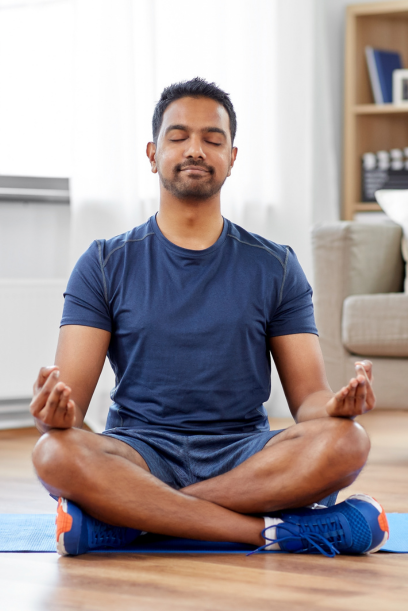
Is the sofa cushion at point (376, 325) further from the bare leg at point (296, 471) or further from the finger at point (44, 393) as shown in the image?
the finger at point (44, 393)

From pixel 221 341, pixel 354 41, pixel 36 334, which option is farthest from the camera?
pixel 354 41

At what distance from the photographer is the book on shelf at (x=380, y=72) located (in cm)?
365

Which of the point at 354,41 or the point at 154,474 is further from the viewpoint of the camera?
the point at 354,41

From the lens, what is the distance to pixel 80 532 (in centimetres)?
134

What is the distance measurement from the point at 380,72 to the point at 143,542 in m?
2.77

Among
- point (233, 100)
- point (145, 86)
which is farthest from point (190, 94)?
point (233, 100)

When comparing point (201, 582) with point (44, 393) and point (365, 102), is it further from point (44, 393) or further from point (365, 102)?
point (365, 102)

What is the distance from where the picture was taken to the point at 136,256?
1.60m

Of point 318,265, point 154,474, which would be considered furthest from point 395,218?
point 154,474

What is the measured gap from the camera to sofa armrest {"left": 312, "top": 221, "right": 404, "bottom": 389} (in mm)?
2385

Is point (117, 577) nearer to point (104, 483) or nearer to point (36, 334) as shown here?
point (104, 483)

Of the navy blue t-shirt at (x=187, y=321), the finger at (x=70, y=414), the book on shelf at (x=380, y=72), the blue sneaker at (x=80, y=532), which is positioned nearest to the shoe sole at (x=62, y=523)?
the blue sneaker at (x=80, y=532)

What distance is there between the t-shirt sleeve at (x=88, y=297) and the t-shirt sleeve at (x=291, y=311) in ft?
1.05

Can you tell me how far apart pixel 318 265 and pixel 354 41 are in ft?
5.27
